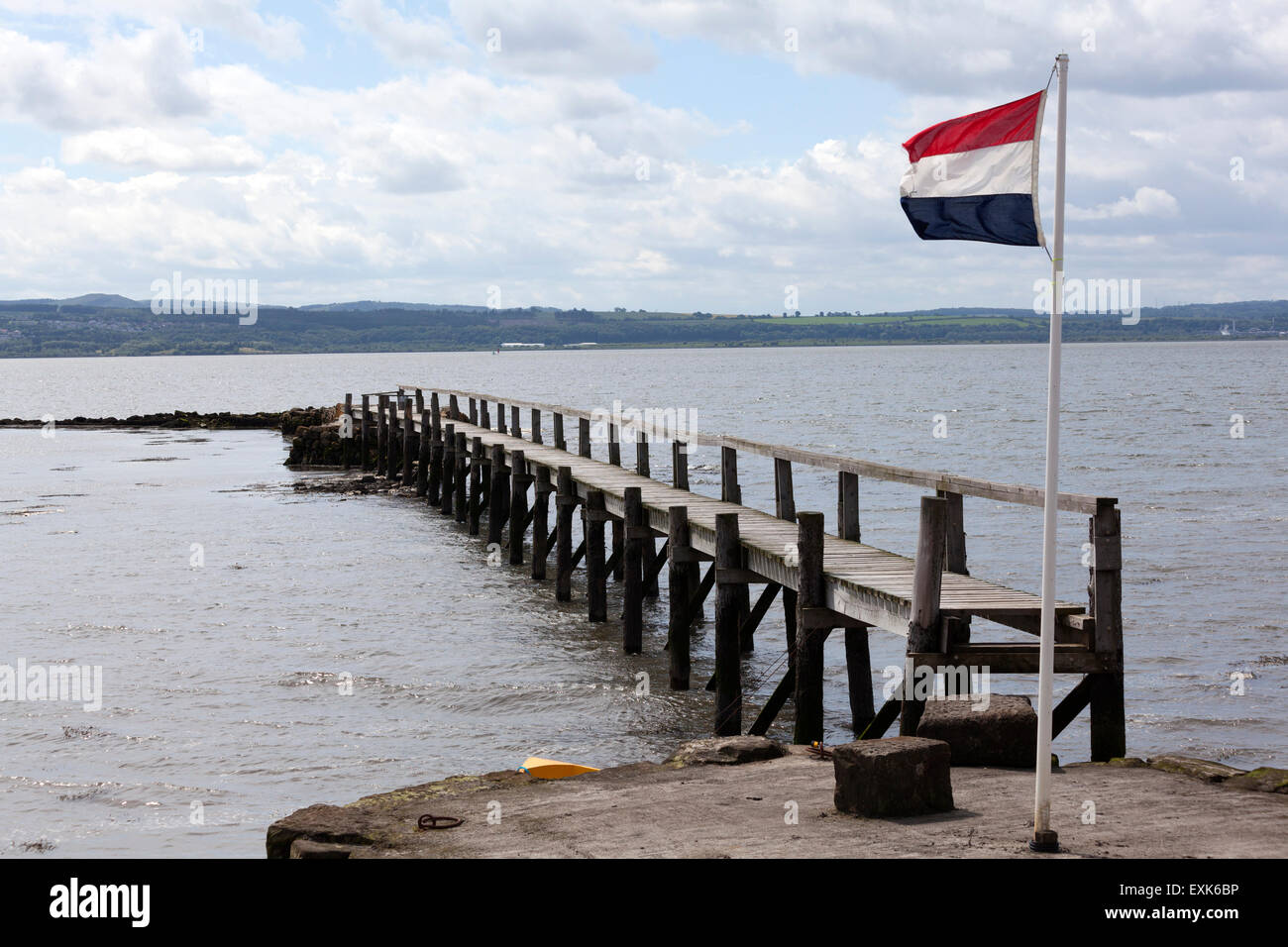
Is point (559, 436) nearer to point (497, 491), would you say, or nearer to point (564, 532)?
point (497, 491)

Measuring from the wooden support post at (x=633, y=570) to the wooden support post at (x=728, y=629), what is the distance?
3445 mm

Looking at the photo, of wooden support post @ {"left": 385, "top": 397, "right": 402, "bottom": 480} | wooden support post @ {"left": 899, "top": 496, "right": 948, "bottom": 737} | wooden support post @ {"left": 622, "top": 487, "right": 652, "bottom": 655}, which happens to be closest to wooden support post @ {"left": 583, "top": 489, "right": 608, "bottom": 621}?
wooden support post @ {"left": 622, "top": 487, "right": 652, "bottom": 655}

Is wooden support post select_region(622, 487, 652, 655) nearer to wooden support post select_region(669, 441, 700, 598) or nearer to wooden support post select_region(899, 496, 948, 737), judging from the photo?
wooden support post select_region(669, 441, 700, 598)

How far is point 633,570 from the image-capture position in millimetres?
16188

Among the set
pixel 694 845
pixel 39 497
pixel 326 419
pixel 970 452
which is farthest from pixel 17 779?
pixel 970 452

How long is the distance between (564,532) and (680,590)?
5074mm

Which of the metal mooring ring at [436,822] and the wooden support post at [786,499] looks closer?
the metal mooring ring at [436,822]

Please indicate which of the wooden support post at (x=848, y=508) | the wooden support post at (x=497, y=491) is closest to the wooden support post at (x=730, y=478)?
the wooden support post at (x=848, y=508)

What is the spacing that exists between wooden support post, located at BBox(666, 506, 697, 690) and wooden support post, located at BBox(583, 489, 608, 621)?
3.77 m

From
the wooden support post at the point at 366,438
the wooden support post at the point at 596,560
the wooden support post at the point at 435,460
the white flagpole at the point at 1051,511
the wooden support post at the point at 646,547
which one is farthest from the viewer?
the wooden support post at the point at 366,438

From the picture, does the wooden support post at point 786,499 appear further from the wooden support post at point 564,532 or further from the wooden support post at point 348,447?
the wooden support post at point 348,447

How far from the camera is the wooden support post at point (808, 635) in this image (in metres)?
10.4
